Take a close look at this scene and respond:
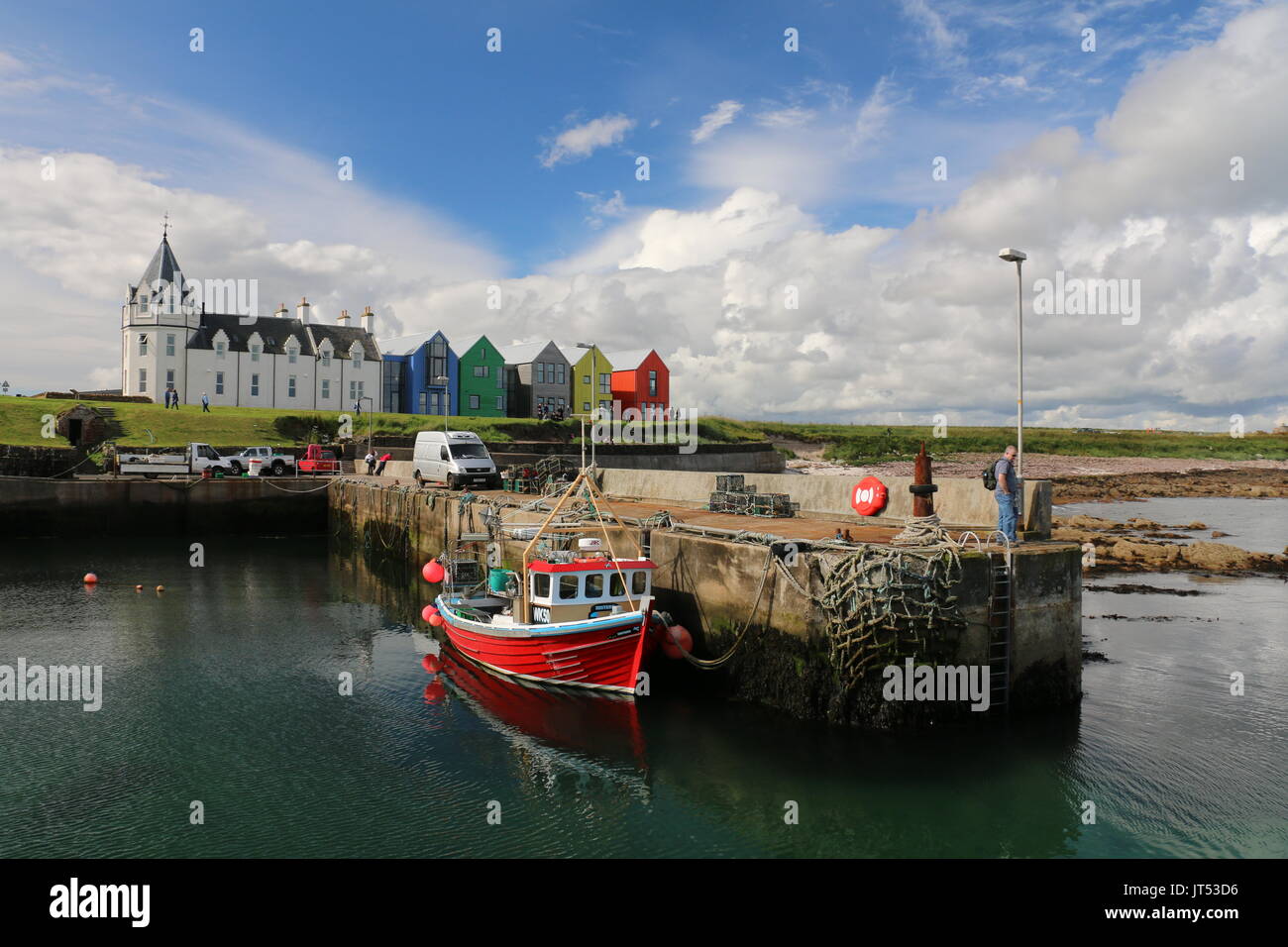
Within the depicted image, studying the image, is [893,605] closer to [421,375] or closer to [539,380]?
[421,375]

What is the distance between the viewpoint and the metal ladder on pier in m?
13.6

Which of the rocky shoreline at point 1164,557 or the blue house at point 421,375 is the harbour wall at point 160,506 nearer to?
the blue house at point 421,375

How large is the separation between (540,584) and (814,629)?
210 inches

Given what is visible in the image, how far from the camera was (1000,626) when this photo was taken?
13.6 metres

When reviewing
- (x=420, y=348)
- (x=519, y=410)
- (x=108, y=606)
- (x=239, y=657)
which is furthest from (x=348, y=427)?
(x=239, y=657)

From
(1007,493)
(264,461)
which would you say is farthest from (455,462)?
(1007,493)

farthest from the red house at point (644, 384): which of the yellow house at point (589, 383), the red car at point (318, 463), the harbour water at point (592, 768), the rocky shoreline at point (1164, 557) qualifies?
the harbour water at point (592, 768)

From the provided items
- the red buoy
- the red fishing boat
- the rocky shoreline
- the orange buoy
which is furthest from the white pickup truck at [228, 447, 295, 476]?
the rocky shoreline

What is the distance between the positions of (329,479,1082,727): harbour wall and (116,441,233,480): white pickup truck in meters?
33.5

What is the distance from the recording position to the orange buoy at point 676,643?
1588 centimetres

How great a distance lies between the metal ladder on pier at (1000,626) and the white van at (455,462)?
2493 centimetres

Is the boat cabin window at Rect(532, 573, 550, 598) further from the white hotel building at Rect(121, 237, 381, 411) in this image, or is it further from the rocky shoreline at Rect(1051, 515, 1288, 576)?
the white hotel building at Rect(121, 237, 381, 411)
